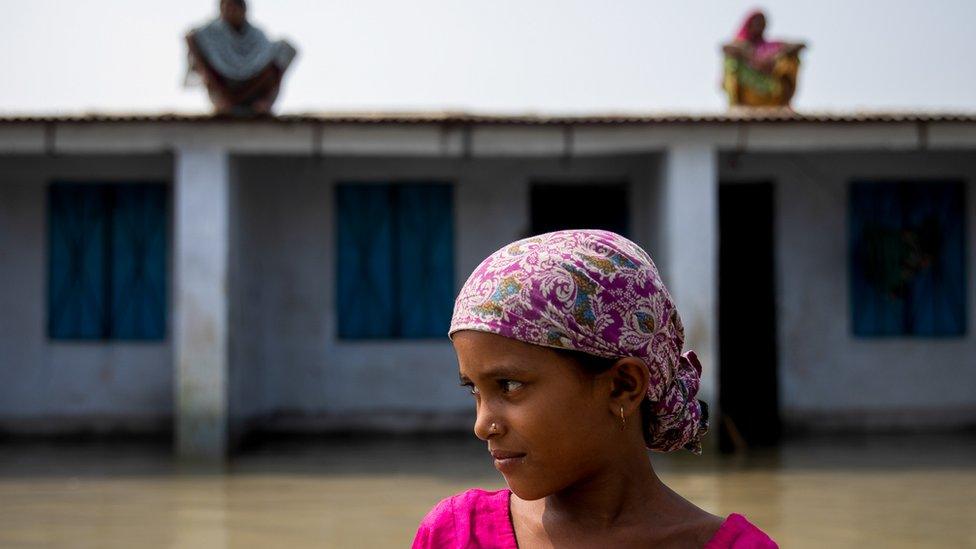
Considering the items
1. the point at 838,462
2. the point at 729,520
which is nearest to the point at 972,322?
the point at 838,462

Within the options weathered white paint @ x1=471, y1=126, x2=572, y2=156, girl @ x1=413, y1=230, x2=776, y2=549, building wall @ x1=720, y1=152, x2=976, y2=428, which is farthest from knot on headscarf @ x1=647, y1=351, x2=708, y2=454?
building wall @ x1=720, y1=152, x2=976, y2=428

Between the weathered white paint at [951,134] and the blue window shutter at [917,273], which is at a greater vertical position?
the weathered white paint at [951,134]

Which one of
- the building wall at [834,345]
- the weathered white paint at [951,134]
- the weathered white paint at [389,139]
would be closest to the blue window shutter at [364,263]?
the weathered white paint at [389,139]

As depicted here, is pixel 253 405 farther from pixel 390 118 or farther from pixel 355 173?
pixel 390 118

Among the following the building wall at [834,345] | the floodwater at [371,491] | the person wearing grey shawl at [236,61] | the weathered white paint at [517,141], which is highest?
the person wearing grey shawl at [236,61]

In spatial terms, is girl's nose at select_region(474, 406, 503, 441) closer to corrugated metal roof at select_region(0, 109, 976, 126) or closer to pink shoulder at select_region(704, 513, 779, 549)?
pink shoulder at select_region(704, 513, 779, 549)

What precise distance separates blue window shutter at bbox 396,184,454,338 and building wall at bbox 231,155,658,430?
0.10m

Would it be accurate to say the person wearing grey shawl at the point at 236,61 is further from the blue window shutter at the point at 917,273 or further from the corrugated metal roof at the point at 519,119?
the blue window shutter at the point at 917,273

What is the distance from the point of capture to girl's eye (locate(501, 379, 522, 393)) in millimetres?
1568

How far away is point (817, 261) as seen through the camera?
10344mm

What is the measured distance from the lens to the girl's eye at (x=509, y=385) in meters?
1.57

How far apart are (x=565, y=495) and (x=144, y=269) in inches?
357

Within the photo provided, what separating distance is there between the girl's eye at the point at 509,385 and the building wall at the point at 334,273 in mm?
8714

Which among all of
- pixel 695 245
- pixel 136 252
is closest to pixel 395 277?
pixel 136 252
